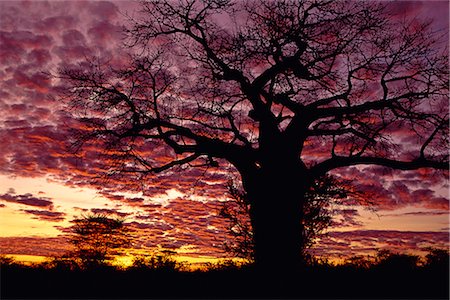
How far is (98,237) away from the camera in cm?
3559

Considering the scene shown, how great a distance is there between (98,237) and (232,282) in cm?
2952

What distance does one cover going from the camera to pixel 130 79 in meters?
12.9

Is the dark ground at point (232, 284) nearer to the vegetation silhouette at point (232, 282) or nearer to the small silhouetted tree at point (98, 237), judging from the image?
the vegetation silhouette at point (232, 282)

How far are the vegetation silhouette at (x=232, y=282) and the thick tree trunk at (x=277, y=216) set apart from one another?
2.91 ft

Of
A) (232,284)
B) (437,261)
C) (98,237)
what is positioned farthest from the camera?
(98,237)

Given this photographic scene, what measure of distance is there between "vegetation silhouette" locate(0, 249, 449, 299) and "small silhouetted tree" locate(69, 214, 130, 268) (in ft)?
82.3

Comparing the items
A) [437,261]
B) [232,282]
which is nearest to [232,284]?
[232,282]

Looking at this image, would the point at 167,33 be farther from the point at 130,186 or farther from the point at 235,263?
the point at 235,263

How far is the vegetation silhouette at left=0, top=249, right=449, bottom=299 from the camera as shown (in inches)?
291

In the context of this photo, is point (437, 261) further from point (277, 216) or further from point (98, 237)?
point (98, 237)

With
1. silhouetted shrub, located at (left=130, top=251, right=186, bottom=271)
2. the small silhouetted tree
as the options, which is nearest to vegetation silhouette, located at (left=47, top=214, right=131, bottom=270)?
the small silhouetted tree

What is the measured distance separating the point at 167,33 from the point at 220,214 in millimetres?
10980

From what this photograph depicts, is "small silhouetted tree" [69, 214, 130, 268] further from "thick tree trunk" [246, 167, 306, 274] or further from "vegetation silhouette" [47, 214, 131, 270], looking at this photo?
"thick tree trunk" [246, 167, 306, 274]

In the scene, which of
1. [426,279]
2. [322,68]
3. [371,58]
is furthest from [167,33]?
[426,279]
